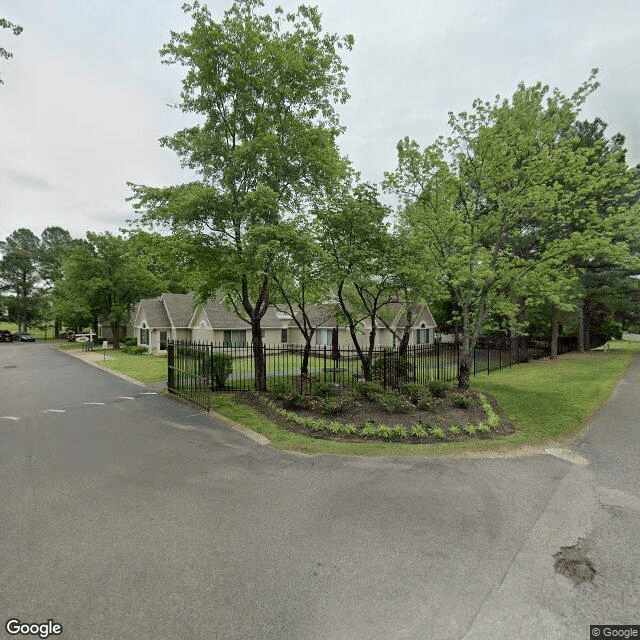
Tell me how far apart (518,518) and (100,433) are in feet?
31.2

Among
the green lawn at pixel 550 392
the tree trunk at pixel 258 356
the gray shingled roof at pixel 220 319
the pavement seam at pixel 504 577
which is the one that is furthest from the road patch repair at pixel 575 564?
the gray shingled roof at pixel 220 319

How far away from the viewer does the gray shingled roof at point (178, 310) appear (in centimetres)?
3155

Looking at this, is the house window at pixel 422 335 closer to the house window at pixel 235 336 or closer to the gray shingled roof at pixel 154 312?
the house window at pixel 235 336

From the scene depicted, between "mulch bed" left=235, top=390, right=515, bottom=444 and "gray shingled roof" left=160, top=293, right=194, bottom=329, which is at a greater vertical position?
"gray shingled roof" left=160, top=293, right=194, bottom=329

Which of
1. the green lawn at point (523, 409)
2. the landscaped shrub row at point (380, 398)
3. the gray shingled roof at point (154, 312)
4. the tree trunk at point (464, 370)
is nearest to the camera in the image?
the green lawn at point (523, 409)

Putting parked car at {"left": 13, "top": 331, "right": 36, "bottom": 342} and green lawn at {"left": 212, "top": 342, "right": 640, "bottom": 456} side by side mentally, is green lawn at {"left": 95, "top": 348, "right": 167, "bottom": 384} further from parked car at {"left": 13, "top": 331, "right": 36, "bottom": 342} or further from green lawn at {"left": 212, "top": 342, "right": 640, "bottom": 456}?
parked car at {"left": 13, "top": 331, "right": 36, "bottom": 342}

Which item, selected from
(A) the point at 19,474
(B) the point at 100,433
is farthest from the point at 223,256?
(A) the point at 19,474

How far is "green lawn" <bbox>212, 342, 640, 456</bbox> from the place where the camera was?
26.0 feet

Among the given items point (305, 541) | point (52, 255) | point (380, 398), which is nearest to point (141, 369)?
point (380, 398)

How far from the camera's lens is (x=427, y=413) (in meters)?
9.78

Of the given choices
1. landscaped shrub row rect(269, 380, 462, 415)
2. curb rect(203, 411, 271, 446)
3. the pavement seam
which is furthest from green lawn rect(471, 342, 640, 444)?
curb rect(203, 411, 271, 446)

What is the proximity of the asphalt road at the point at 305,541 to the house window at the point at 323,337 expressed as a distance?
2168cm

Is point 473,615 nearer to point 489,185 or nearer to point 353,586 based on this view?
point 353,586

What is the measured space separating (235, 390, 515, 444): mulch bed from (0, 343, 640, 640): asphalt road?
124cm
